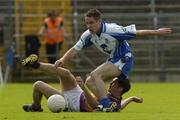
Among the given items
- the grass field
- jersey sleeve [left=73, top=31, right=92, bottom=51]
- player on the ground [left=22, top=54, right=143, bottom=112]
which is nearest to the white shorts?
player on the ground [left=22, top=54, right=143, bottom=112]

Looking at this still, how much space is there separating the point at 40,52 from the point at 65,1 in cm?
262

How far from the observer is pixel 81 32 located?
95.5ft

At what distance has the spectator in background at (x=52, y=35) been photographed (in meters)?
27.5

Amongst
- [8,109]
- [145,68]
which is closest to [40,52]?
[145,68]

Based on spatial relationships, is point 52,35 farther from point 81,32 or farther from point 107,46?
point 107,46

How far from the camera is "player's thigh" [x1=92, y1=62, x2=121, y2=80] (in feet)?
45.3

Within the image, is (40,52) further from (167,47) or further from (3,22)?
(167,47)

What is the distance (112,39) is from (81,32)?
49.8 feet

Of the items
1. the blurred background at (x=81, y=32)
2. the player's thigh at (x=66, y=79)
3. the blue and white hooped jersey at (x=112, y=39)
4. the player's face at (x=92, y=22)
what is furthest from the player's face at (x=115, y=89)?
the blurred background at (x=81, y=32)

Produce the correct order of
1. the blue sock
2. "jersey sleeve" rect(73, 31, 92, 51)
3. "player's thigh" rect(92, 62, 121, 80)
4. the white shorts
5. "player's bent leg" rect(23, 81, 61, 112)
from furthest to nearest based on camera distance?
"jersey sleeve" rect(73, 31, 92, 51), "player's thigh" rect(92, 62, 121, 80), the blue sock, "player's bent leg" rect(23, 81, 61, 112), the white shorts

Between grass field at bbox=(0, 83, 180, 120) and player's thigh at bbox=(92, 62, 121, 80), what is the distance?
2.33 ft

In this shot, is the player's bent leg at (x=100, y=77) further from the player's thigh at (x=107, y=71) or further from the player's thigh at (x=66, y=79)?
the player's thigh at (x=66, y=79)

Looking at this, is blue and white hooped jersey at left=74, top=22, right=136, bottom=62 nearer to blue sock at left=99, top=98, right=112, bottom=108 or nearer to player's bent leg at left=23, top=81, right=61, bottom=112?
blue sock at left=99, top=98, right=112, bottom=108

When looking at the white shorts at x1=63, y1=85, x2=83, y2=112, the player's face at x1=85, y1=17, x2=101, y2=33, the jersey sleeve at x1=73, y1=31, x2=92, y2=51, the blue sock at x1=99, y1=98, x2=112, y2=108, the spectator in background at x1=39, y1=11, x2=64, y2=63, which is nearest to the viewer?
the white shorts at x1=63, y1=85, x2=83, y2=112
